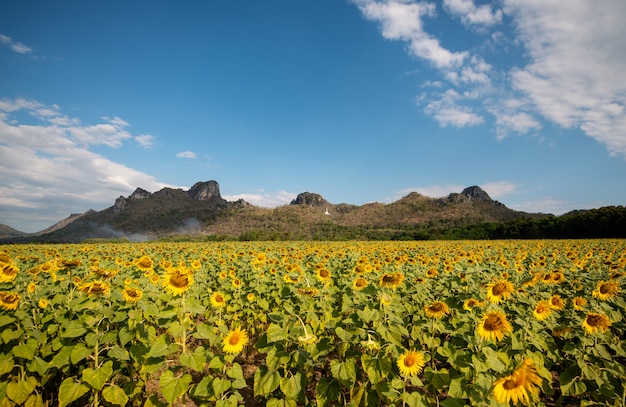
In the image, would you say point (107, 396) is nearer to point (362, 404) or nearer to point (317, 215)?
point (362, 404)

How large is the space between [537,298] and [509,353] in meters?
2.05

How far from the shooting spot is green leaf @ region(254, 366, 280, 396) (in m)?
2.53

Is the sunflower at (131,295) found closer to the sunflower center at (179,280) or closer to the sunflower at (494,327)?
the sunflower center at (179,280)

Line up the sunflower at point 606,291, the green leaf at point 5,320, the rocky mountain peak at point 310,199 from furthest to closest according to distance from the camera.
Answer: the rocky mountain peak at point 310,199 → the sunflower at point 606,291 → the green leaf at point 5,320

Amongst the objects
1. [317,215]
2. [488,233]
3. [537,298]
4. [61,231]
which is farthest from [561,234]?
[61,231]

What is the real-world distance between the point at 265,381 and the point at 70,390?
1.78 m

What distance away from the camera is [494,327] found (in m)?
2.94

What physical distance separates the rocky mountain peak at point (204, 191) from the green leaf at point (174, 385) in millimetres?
181187

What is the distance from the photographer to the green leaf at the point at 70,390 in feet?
8.41

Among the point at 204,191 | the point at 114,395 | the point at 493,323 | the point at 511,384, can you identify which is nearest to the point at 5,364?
the point at 114,395

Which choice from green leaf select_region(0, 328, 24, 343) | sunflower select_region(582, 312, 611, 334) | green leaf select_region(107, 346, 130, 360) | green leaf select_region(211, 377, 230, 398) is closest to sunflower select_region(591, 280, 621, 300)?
sunflower select_region(582, 312, 611, 334)

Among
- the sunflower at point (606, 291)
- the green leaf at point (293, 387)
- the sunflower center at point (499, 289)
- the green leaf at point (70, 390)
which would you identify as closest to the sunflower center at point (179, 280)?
the green leaf at point (70, 390)

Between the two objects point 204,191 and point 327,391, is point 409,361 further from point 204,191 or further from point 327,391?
point 204,191

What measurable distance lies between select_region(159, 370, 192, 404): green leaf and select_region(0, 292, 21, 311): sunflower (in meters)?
1.97
